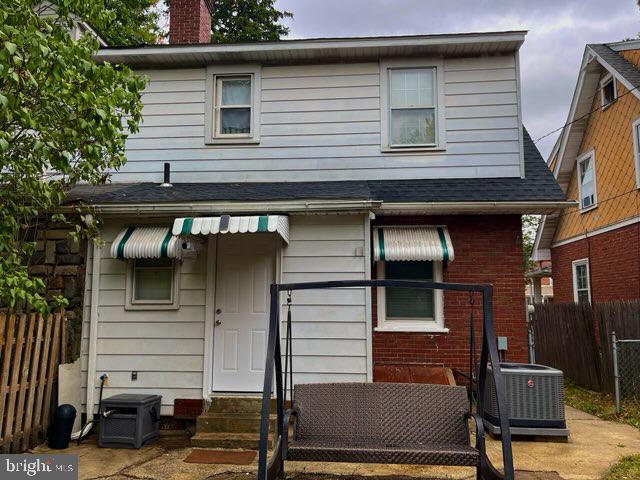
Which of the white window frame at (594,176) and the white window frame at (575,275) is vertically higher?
the white window frame at (594,176)

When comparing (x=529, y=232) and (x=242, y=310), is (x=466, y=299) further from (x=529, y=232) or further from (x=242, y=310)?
(x=529, y=232)

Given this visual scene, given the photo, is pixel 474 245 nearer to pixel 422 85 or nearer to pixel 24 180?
pixel 422 85

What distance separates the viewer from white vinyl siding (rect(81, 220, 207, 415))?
607cm

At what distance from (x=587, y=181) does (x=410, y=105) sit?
25.1 ft

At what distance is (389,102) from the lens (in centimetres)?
766

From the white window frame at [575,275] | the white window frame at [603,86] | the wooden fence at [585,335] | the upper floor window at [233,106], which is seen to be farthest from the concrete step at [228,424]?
the white window frame at [603,86]

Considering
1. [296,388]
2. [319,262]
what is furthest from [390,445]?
[319,262]

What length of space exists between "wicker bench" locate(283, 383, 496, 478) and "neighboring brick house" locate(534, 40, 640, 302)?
847 centimetres

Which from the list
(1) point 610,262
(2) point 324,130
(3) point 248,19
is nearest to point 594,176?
(1) point 610,262

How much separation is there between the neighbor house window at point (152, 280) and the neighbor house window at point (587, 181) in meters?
10.5

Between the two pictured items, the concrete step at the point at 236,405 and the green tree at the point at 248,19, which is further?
the green tree at the point at 248,19

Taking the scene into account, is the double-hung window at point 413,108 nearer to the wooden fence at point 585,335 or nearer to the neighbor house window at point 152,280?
the neighbor house window at point 152,280

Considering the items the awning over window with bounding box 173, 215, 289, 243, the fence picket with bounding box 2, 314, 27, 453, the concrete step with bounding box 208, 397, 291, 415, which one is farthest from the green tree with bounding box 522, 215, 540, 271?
the fence picket with bounding box 2, 314, 27, 453

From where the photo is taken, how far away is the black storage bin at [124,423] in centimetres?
551
